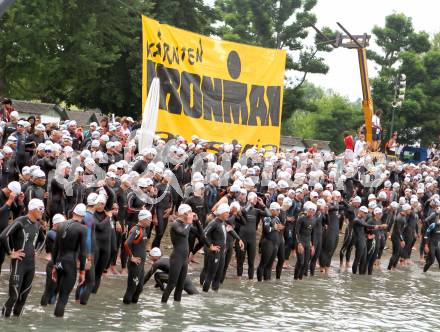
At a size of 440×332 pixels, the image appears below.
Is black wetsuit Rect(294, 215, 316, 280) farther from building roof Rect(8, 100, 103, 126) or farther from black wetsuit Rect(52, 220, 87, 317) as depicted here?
building roof Rect(8, 100, 103, 126)

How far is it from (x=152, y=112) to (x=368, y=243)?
6.98 m

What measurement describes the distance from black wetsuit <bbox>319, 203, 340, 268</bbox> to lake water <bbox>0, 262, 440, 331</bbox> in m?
0.72

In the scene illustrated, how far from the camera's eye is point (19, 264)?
1248cm


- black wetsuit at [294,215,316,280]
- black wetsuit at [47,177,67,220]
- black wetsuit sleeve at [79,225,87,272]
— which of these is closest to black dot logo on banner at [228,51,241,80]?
black wetsuit at [294,215,316,280]

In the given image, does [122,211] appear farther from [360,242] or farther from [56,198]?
[360,242]

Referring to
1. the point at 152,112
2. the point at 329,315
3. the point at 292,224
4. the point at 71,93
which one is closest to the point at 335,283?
the point at 292,224

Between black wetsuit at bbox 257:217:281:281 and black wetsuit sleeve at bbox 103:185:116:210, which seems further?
black wetsuit at bbox 257:217:281:281

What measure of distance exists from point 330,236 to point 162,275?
22.6ft

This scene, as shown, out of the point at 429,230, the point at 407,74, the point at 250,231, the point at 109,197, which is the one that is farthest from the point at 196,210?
the point at 407,74

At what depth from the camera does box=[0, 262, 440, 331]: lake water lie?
44.3 feet

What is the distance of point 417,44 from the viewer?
55.2m

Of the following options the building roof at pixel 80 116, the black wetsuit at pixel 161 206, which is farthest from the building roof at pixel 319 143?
the black wetsuit at pixel 161 206

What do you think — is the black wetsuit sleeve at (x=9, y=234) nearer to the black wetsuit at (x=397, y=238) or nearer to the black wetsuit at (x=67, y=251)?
the black wetsuit at (x=67, y=251)

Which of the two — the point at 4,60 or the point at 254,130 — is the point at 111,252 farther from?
the point at 4,60
